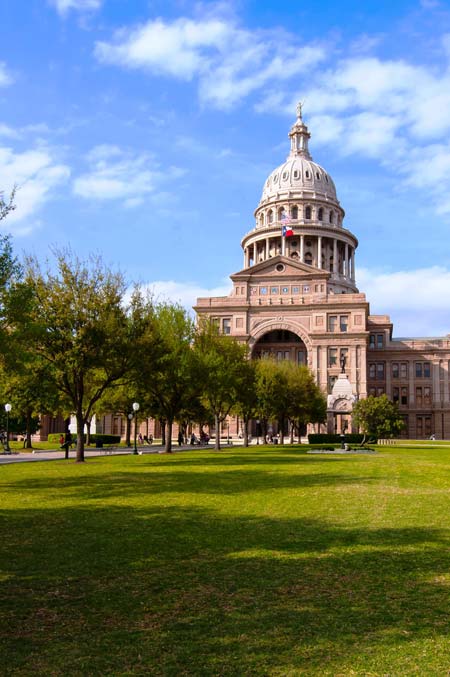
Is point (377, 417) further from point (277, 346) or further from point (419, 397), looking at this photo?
point (419, 397)

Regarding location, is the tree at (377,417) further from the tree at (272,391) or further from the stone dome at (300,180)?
the stone dome at (300,180)

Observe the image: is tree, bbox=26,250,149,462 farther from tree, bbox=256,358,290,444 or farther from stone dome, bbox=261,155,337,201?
stone dome, bbox=261,155,337,201

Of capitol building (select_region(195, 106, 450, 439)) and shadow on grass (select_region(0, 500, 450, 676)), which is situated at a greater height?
capitol building (select_region(195, 106, 450, 439))

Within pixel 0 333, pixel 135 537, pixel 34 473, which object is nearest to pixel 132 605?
pixel 135 537

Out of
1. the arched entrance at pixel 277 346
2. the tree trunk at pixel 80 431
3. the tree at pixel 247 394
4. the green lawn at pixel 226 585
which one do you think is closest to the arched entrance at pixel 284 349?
the arched entrance at pixel 277 346

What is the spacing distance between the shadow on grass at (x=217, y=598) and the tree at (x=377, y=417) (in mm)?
51049

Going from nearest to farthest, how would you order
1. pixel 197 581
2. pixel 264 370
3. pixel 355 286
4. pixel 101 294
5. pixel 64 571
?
pixel 197 581
pixel 64 571
pixel 101 294
pixel 264 370
pixel 355 286

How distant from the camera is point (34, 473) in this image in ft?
94.5

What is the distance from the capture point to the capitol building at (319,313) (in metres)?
109

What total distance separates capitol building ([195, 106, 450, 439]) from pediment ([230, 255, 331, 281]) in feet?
0.55

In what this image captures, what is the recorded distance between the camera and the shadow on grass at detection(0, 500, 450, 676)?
6.61 metres

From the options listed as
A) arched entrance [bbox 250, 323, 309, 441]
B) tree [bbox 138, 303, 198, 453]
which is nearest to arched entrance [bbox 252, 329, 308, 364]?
arched entrance [bbox 250, 323, 309, 441]

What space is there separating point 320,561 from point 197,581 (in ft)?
7.28

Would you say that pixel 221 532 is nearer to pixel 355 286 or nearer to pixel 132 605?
pixel 132 605
